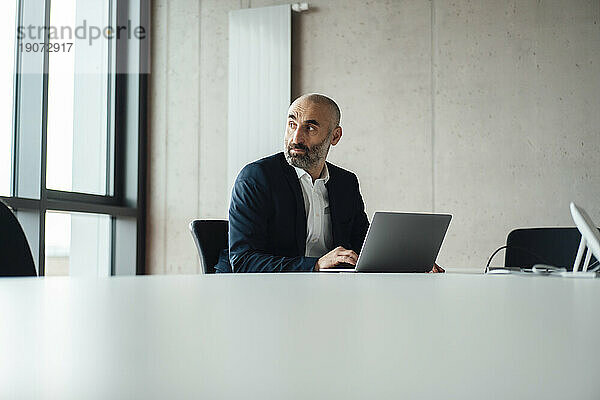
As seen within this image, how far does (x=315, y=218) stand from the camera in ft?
10.0

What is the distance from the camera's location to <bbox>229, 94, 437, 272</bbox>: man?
2.82 metres

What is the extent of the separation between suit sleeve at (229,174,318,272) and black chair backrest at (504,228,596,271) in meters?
1.50

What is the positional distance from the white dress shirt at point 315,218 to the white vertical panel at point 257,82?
2.03 m

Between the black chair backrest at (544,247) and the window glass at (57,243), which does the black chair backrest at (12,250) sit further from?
the window glass at (57,243)

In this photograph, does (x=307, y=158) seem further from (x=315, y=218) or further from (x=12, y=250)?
(x=12, y=250)

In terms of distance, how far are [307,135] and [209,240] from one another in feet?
2.29

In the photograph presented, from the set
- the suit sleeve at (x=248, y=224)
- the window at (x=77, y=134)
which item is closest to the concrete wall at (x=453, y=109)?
the window at (x=77, y=134)

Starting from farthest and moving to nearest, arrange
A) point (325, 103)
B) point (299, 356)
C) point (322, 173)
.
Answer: point (325, 103) < point (322, 173) < point (299, 356)

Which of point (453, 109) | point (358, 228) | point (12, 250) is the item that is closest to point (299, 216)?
point (358, 228)

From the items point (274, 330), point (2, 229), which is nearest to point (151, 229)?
point (2, 229)

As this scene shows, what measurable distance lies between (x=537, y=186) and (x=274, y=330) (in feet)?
15.2

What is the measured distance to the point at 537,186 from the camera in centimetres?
451

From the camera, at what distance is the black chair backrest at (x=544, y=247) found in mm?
3580

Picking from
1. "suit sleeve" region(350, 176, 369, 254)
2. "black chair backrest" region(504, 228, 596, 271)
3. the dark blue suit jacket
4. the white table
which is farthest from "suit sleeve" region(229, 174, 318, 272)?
the white table
